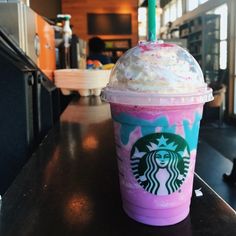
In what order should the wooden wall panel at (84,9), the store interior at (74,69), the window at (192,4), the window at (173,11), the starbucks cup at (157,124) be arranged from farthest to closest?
the window at (173,11) < the wooden wall panel at (84,9) < the window at (192,4) < the store interior at (74,69) < the starbucks cup at (157,124)

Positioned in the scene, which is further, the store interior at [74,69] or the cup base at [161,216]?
the store interior at [74,69]

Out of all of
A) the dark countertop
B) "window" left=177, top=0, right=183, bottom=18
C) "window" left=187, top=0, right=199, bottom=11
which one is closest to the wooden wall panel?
"window" left=187, top=0, right=199, bottom=11

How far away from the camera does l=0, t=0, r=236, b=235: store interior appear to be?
1.02 metres

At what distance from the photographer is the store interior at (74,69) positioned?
3.35ft

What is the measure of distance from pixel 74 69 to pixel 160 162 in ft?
6.49

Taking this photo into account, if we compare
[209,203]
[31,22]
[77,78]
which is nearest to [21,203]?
[209,203]

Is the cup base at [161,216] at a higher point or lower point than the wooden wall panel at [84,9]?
lower

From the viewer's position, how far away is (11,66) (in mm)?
1006

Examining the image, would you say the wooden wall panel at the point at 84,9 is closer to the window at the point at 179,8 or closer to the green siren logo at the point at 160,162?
the window at the point at 179,8

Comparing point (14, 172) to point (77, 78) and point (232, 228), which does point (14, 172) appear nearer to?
point (232, 228)

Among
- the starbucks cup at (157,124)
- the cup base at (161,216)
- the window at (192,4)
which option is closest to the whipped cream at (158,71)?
the starbucks cup at (157,124)

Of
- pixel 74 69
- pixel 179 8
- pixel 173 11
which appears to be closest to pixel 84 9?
pixel 179 8

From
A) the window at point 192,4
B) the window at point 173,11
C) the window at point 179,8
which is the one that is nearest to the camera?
the window at point 192,4

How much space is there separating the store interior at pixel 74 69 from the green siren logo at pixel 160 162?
0.18m
